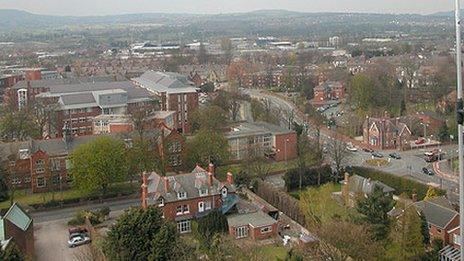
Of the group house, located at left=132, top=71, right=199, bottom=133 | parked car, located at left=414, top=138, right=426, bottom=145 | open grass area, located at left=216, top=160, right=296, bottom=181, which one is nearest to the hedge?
open grass area, located at left=216, top=160, right=296, bottom=181

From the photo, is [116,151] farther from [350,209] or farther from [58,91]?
[58,91]

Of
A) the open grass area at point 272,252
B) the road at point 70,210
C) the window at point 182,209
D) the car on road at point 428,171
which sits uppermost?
the window at point 182,209

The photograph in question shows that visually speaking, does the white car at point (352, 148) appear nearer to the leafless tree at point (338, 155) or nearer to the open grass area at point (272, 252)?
the leafless tree at point (338, 155)

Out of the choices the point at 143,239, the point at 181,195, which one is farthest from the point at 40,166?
the point at 143,239

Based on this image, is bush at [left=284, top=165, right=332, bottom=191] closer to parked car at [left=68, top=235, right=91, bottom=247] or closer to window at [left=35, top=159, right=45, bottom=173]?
parked car at [left=68, top=235, right=91, bottom=247]

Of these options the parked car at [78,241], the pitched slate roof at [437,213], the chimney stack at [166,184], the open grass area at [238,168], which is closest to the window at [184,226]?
the chimney stack at [166,184]

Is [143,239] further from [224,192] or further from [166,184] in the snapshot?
[224,192]
